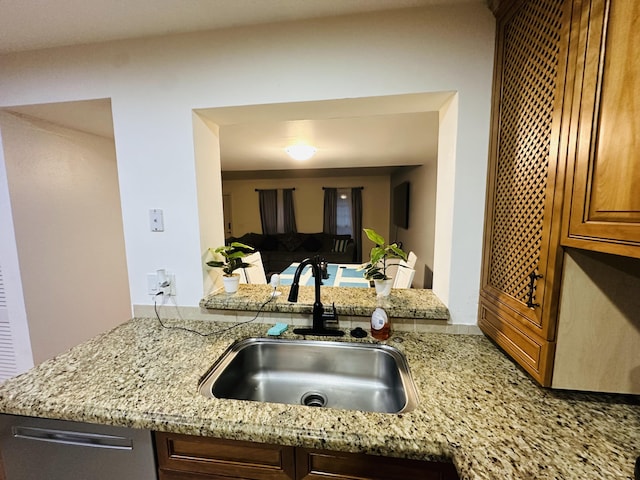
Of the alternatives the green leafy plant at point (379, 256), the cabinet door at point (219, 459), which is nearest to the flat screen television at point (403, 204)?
the green leafy plant at point (379, 256)

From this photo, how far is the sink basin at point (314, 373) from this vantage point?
1055mm

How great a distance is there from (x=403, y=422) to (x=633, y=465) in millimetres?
480

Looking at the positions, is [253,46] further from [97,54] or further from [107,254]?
[107,254]

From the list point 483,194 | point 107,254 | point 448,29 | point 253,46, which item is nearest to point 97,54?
point 253,46

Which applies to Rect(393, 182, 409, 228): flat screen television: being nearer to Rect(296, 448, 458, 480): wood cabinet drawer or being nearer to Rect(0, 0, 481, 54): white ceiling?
Rect(0, 0, 481, 54): white ceiling

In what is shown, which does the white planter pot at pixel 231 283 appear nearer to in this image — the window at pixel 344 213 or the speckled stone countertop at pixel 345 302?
the speckled stone countertop at pixel 345 302

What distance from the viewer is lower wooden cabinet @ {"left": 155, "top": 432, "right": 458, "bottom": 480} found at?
689 mm

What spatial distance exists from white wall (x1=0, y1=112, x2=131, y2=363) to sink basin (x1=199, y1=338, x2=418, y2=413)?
1.45 meters

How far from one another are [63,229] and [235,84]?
159 cm

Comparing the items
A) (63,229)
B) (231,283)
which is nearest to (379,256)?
(231,283)

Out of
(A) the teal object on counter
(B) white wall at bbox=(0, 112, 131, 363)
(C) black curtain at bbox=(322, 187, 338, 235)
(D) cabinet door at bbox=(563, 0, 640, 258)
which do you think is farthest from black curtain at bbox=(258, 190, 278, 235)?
(D) cabinet door at bbox=(563, 0, 640, 258)

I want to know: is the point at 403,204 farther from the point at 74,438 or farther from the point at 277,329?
the point at 74,438

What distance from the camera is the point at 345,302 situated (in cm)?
128

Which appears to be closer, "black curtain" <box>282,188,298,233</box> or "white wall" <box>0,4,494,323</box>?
"white wall" <box>0,4,494,323</box>
